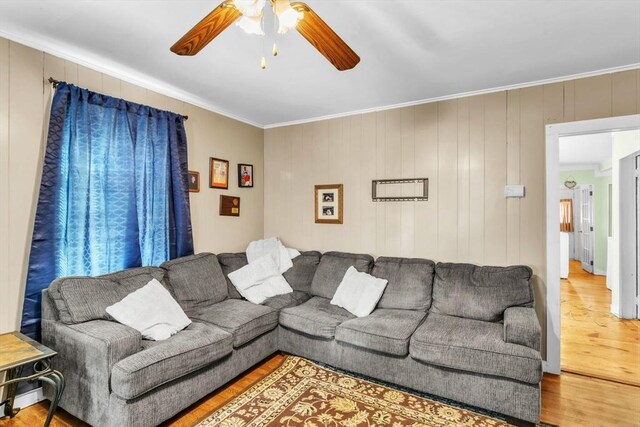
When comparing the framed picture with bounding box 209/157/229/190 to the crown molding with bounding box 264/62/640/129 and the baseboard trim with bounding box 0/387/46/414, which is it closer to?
the crown molding with bounding box 264/62/640/129

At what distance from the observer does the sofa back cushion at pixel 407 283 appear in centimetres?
301

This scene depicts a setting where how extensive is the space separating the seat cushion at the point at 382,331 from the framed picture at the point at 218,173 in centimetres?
210

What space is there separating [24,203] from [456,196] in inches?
140

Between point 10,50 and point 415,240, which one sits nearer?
point 10,50

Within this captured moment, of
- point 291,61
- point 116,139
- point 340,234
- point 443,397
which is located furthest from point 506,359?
point 116,139

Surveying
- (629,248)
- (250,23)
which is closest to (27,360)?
(250,23)

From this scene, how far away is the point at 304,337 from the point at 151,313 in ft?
4.24

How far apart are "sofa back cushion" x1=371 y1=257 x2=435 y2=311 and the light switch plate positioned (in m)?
0.94

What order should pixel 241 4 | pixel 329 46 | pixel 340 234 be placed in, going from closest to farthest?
pixel 241 4 → pixel 329 46 → pixel 340 234

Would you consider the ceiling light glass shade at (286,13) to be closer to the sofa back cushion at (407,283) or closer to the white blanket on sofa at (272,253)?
the sofa back cushion at (407,283)

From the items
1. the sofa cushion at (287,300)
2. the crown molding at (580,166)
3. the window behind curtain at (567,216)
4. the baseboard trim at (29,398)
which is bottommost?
the baseboard trim at (29,398)

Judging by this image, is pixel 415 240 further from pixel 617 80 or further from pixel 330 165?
pixel 617 80

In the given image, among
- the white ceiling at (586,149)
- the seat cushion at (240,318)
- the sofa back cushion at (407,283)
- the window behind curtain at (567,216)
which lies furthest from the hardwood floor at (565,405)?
the window behind curtain at (567,216)

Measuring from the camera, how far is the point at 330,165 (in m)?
4.02
